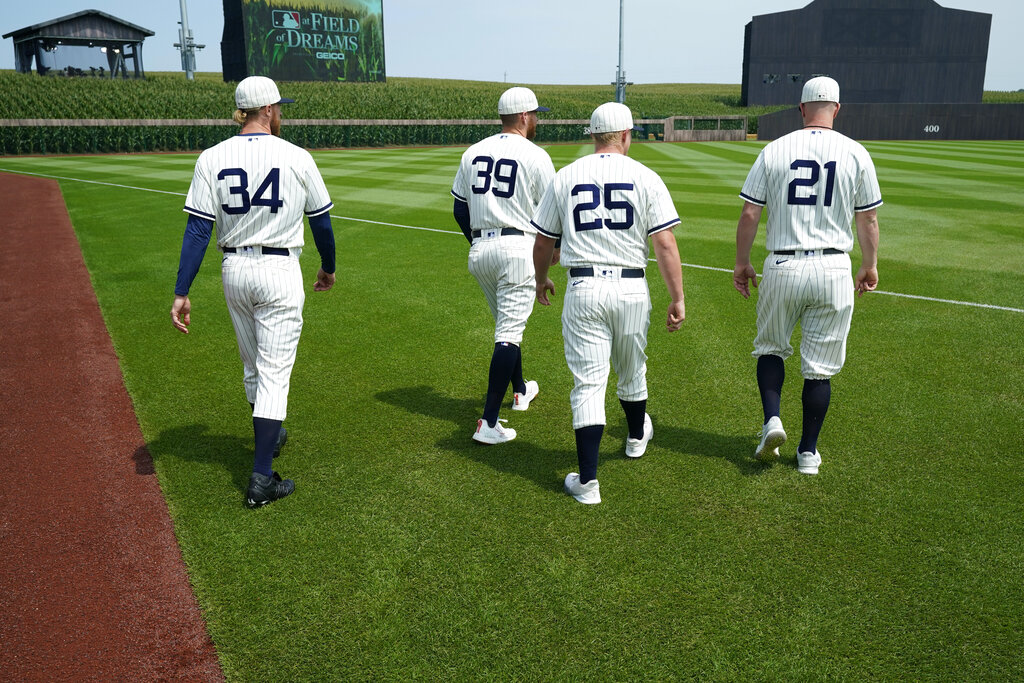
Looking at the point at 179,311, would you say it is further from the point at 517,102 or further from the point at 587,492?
the point at 587,492

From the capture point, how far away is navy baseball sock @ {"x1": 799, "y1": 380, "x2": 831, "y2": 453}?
436 centimetres

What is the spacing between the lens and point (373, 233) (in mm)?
12750

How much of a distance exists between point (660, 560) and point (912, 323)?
17.1ft

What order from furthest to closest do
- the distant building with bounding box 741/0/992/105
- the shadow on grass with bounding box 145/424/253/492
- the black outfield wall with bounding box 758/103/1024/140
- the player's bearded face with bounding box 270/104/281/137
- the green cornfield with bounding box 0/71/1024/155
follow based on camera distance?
the distant building with bounding box 741/0/992/105 → the black outfield wall with bounding box 758/103/1024/140 → the green cornfield with bounding box 0/71/1024/155 → the shadow on grass with bounding box 145/424/253/492 → the player's bearded face with bounding box 270/104/281/137

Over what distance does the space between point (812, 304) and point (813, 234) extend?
0.41 metres

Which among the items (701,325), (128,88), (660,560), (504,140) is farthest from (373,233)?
(128,88)

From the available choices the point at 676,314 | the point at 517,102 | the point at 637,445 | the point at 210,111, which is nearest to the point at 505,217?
the point at 517,102

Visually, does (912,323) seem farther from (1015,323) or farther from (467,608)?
(467,608)

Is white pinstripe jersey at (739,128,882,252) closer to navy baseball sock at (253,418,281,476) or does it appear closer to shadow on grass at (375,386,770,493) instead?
shadow on grass at (375,386,770,493)

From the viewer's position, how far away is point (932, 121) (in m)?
39.6

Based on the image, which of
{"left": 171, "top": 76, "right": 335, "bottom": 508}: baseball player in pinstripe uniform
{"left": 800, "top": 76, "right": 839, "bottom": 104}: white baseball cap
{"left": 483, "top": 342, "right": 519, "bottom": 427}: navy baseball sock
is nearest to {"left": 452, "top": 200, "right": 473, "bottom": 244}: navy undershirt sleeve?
{"left": 483, "top": 342, "right": 519, "bottom": 427}: navy baseball sock

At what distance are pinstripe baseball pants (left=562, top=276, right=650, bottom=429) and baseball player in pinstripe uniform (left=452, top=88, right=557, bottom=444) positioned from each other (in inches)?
33.0

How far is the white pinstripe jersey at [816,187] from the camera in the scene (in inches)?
161

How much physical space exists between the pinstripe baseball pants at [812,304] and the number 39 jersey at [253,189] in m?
2.65
